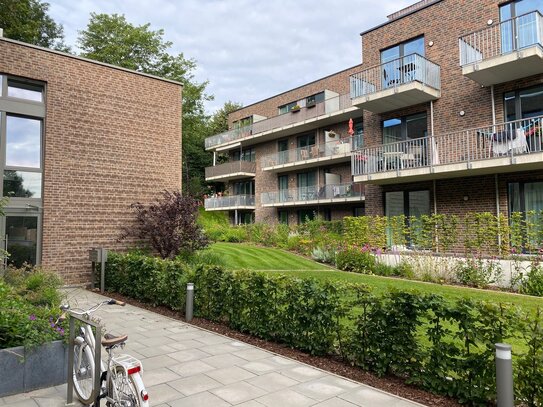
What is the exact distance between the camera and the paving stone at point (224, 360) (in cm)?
525

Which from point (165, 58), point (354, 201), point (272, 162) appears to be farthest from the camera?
point (165, 58)

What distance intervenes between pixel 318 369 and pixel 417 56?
1390 cm

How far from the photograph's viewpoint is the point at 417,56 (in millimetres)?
15328

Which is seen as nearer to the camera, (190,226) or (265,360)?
(265,360)

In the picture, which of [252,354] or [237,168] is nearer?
[252,354]

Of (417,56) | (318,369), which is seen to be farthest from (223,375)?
(417,56)

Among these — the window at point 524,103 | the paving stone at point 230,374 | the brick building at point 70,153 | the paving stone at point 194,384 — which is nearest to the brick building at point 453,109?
the window at point 524,103

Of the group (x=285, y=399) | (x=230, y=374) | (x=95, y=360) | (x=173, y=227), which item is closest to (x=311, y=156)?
(x=173, y=227)

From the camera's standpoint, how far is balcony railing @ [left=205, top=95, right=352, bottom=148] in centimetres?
2366

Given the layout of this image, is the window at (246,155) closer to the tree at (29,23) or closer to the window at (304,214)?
the window at (304,214)

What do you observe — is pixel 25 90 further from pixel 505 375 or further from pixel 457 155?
pixel 457 155

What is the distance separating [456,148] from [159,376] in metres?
13.4

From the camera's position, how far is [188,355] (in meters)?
5.64

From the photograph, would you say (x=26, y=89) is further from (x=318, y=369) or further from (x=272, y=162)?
(x=272, y=162)
